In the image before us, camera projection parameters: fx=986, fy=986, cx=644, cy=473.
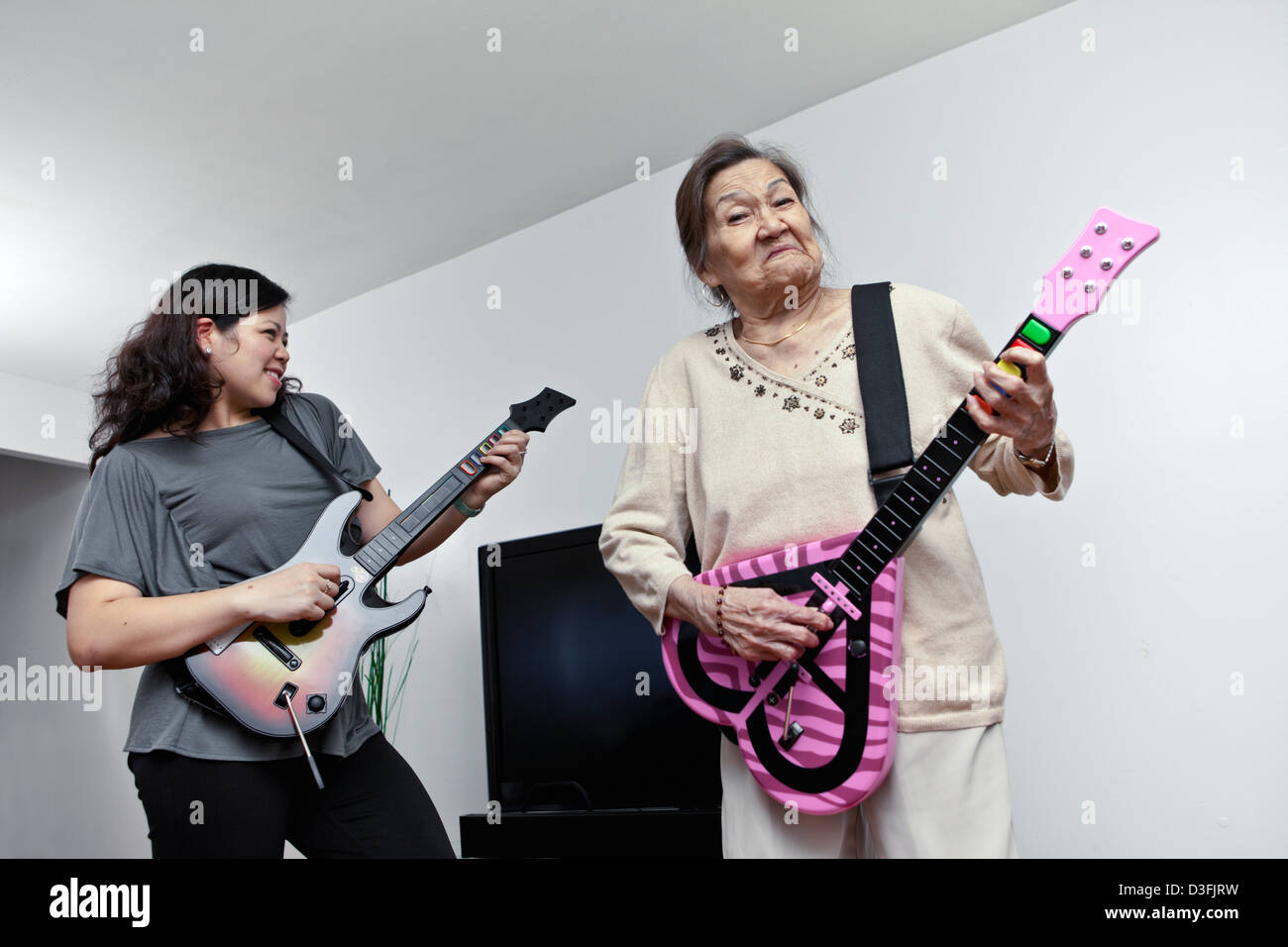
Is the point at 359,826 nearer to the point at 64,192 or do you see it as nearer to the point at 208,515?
the point at 208,515

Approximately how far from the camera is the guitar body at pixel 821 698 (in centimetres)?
105

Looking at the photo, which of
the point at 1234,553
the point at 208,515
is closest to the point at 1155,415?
the point at 1234,553

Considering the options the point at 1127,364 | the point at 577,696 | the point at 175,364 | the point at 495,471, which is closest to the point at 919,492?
the point at 495,471

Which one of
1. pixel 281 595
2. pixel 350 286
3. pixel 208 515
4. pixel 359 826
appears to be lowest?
pixel 359 826

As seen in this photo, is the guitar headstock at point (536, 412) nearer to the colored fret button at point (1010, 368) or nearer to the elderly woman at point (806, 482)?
the elderly woman at point (806, 482)

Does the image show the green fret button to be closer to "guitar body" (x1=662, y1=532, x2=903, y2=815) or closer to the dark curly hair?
"guitar body" (x1=662, y1=532, x2=903, y2=815)

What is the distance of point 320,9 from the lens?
95.3 inches

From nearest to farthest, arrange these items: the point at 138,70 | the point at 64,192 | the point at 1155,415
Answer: the point at 1155,415, the point at 138,70, the point at 64,192

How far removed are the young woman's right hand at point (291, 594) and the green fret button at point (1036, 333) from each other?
992 mm

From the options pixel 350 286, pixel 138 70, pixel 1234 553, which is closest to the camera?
pixel 1234 553

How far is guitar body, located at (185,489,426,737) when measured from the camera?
52.8 inches
